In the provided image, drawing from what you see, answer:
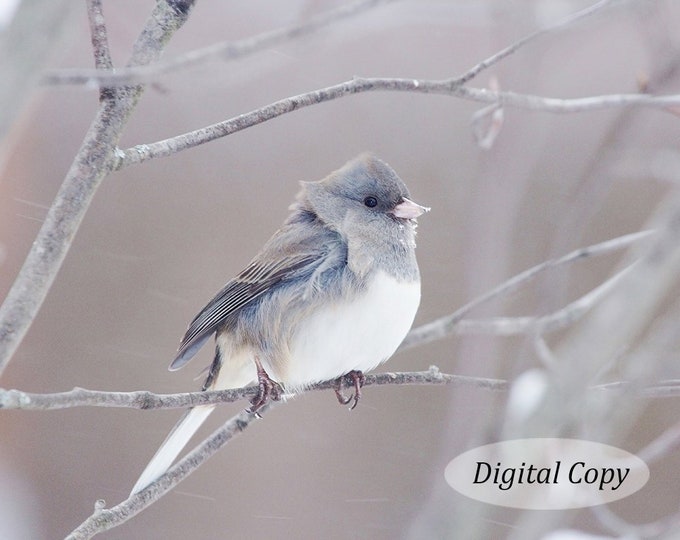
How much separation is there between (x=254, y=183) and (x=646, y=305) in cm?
333

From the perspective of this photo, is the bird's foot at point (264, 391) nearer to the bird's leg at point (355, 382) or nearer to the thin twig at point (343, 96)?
the bird's leg at point (355, 382)

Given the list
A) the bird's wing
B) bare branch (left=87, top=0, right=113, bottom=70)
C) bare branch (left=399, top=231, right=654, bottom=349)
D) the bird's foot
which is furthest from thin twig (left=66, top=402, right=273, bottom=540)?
bare branch (left=87, top=0, right=113, bottom=70)

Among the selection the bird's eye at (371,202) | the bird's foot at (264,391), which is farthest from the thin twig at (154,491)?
the bird's eye at (371,202)

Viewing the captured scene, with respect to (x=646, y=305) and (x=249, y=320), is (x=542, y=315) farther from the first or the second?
(x=249, y=320)

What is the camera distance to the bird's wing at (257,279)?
7.35ft

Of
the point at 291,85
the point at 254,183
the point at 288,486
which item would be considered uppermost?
the point at 291,85

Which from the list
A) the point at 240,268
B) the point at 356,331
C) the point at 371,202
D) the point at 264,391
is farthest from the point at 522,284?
the point at 240,268

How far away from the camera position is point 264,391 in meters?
2.05

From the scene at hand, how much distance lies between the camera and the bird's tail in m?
1.90

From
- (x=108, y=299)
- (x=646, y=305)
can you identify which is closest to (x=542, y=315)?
(x=646, y=305)

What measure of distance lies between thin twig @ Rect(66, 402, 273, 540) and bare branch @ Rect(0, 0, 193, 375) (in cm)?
43

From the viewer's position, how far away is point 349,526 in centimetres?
365

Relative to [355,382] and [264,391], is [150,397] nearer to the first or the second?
[264,391]

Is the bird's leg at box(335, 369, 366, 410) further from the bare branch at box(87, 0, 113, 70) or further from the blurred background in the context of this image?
the blurred background
